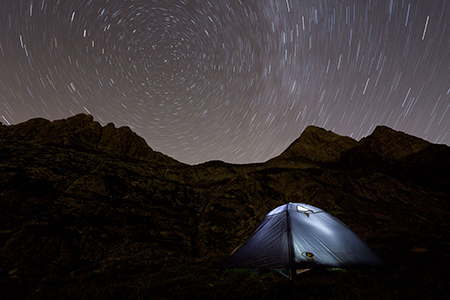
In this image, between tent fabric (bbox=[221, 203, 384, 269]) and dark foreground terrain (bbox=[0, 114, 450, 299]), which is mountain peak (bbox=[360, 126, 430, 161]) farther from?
tent fabric (bbox=[221, 203, 384, 269])

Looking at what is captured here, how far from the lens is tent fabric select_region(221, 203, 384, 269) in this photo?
5.89m

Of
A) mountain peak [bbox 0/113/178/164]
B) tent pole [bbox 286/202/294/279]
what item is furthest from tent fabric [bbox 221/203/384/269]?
mountain peak [bbox 0/113/178/164]

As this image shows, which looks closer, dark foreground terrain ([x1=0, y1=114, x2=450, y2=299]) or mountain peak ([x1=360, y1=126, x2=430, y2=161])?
dark foreground terrain ([x1=0, y1=114, x2=450, y2=299])

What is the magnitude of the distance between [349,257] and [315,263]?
154 cm

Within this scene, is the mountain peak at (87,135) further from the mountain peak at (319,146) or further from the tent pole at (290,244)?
the tent pole at (290,244)

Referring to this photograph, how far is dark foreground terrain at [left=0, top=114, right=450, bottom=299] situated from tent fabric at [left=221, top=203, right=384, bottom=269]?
1.64 ft

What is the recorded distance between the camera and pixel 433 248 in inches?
364

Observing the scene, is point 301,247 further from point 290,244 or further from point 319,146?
point 319,146

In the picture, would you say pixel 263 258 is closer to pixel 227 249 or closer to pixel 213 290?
pixel 213 290

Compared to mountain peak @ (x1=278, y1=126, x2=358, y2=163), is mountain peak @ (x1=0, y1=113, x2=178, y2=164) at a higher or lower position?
lower

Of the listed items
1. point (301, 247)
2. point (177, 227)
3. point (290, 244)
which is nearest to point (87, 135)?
point (177, 227)

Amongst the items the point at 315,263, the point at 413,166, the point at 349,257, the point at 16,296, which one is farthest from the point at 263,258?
the point at 413,166

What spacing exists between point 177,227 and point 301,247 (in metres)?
11.7

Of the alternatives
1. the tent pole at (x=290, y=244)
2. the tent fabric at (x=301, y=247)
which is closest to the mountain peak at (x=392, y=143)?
the tent fabric at (x=301, y=247)
